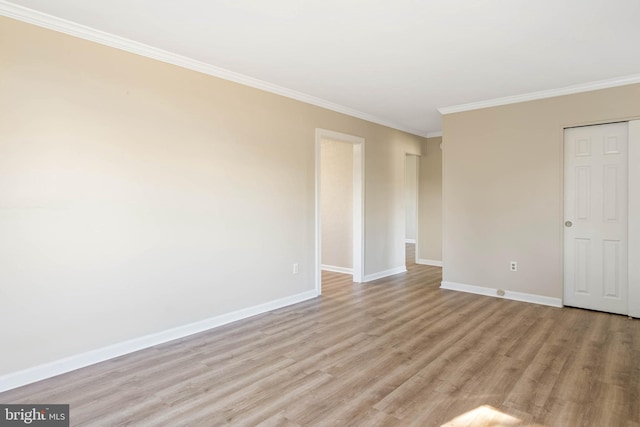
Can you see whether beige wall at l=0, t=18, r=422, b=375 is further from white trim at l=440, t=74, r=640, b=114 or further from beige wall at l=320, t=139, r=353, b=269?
white trim at l=440, t=74, r=640, b=114

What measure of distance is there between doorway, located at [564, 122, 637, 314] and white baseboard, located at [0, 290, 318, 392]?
3661 millimetres

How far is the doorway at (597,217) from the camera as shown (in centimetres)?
405

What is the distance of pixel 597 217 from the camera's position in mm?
4199

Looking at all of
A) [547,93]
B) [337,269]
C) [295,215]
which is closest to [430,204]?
[337,269]

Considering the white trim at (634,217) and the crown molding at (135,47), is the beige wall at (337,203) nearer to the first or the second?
the crown molding at (135,47)

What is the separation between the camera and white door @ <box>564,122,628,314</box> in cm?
406

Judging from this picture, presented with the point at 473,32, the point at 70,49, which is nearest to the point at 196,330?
the point at 70,49

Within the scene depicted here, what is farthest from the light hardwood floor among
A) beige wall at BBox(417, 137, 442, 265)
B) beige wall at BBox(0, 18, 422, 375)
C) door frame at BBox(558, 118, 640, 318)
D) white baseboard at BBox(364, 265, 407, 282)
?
beige wall at BBox(417, 137, 442, 265)

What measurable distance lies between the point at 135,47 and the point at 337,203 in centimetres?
406

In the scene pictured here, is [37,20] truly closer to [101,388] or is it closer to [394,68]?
[101,388]

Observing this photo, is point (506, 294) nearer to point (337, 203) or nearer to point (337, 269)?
point (337, 269)

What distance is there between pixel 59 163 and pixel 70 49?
0.88 meters

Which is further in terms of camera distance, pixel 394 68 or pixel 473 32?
pixel 394 68

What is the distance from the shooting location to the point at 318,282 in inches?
194
